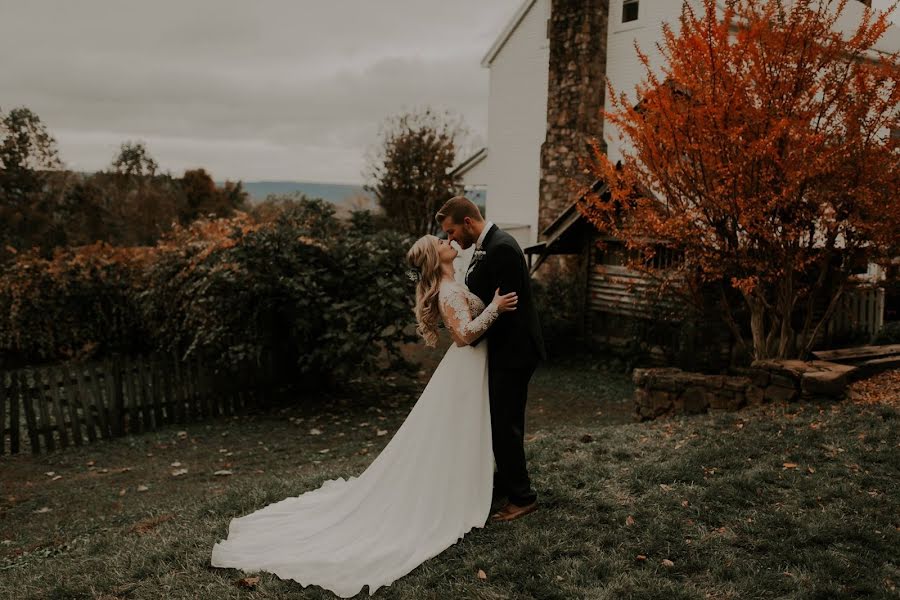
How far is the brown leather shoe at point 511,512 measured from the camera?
4.84m

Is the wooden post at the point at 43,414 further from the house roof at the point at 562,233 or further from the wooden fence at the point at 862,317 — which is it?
the wooden fence at the point at 862,317

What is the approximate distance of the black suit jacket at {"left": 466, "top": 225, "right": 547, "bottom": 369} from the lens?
15.5 ft

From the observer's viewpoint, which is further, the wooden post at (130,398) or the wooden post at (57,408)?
the wooden post at (130,398)

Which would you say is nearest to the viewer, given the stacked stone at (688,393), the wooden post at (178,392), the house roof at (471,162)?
the stacked stone at (688,393)

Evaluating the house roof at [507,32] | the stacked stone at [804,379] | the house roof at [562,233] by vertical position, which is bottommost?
the stacked stone at [804,379]

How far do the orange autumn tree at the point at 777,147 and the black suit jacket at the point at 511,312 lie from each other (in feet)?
15.3

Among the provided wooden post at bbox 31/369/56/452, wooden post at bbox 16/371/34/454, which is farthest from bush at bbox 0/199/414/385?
wooden post at bbox 16/371/34/454

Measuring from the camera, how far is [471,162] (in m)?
27.4

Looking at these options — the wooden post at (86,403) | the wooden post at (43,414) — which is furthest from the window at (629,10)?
the wooden post at (43,414)

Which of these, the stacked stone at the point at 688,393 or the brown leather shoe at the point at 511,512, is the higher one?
the stacked stone at the point at 688,393

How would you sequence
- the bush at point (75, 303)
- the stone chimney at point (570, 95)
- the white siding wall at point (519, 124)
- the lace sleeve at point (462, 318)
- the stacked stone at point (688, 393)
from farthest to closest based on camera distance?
the white siding wall at point (519, 124) → the stone chimney at point (570, 95) → the bush at point (75, 303) → the stacked stone at point (688, 393) → the lace sleeve at point (462, 318)

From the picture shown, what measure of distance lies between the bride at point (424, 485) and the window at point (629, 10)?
17.7m

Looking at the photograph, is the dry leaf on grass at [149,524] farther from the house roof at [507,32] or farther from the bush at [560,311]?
the house roof at [507,32]

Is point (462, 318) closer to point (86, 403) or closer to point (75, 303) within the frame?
point (86, 403)
